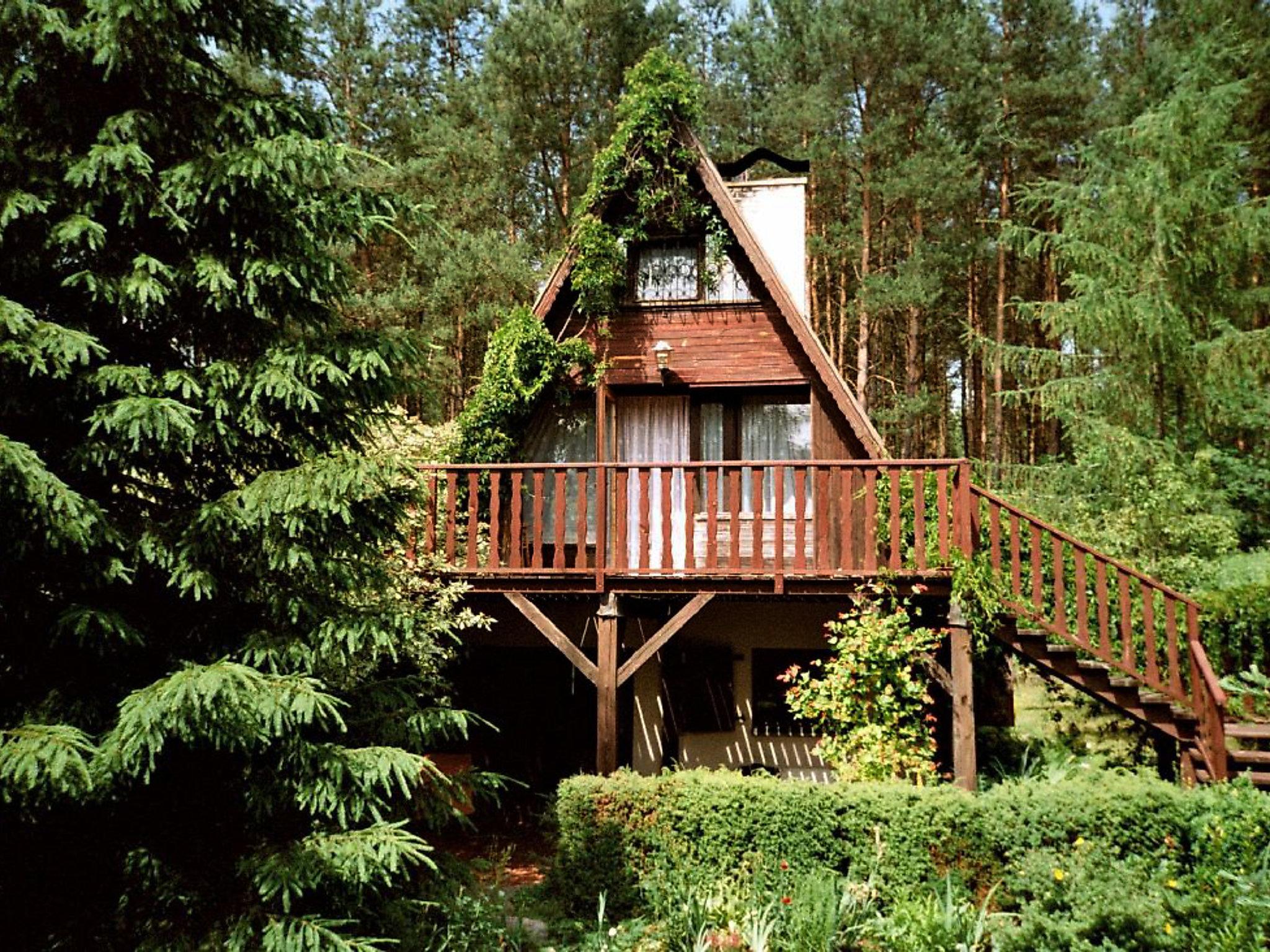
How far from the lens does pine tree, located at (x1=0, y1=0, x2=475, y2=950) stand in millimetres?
4711

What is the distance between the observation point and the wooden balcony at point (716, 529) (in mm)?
9031

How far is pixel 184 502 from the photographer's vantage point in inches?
220

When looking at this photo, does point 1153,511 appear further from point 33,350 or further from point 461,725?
point 33,350

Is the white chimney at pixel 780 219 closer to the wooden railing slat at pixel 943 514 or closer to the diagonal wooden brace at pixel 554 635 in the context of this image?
the wooden railing slat at pixel 943 514

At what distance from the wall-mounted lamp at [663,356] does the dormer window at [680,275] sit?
767 millimetres

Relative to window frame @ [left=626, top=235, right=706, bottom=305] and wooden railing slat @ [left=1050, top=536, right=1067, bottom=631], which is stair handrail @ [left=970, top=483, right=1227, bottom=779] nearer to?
wooden railing slat @ [left=1050, top=536, right=1067, bottom=631]

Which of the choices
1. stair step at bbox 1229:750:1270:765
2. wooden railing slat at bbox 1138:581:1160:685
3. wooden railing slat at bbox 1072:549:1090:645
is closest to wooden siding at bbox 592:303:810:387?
wooden railing slat at bbox 1072:549:1090:645

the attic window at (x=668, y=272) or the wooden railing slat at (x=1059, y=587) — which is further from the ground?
the attic window at (x=668, y=272)

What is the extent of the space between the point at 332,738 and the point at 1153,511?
11896 mm

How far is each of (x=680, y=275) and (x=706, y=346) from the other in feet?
3.58

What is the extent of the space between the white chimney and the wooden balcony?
3173mm

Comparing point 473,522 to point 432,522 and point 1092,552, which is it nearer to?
point 432,522

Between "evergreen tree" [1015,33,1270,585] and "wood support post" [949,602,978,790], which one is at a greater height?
"evergreen tree" [1015,33,1270,585]

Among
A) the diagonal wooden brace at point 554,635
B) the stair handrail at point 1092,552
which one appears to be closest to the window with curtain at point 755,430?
the diagonal wooden brace at point 554,635
